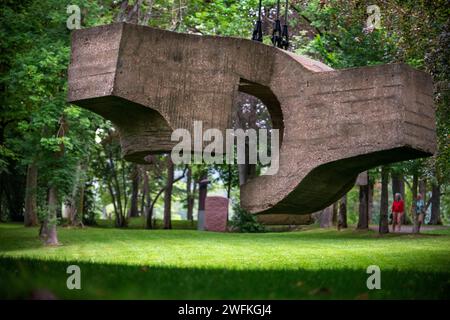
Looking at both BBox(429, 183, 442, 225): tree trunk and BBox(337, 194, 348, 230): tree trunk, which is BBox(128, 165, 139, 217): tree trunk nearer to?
BBox(337, 194, 348, 230): tree trunk

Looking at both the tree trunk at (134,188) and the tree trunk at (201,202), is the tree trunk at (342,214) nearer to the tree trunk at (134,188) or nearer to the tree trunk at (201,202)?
the tree trunk at (201,202)

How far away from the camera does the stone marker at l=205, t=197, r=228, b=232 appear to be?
37.3 m

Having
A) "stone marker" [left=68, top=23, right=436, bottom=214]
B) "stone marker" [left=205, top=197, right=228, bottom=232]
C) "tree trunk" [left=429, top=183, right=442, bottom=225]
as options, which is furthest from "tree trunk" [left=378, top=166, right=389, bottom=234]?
"stone marker" [left=68, top=23, right=436, bottom=214]

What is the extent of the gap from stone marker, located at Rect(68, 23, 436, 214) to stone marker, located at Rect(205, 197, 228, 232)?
2616 centimetres

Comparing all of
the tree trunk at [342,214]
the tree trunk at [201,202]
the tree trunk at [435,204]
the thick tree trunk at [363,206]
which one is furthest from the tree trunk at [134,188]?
the tree trunk at [435,204]

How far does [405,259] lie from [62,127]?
11.7m

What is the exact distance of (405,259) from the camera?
57.5 ft

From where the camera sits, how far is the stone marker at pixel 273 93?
32.7ft

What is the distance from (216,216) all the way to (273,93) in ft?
87.3

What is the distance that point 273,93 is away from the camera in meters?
11.2

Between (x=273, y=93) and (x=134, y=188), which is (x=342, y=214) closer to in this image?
(x=134, y=188)

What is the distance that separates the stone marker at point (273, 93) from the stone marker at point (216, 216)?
85.8ft
